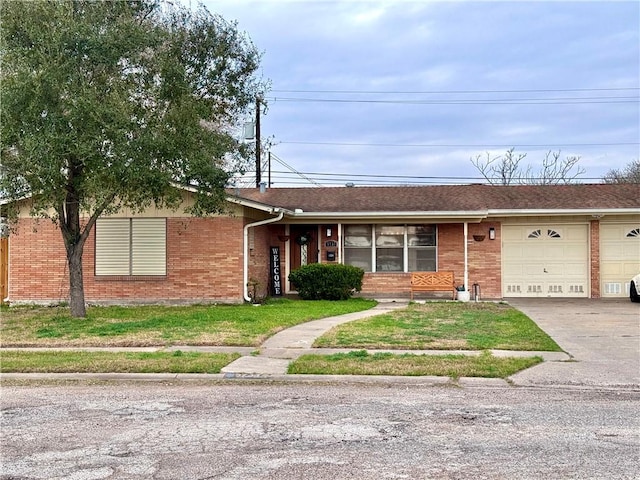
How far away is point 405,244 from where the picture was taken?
20.3m

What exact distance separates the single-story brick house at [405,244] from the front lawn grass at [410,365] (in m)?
9.00

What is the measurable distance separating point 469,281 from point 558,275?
2.91 metres

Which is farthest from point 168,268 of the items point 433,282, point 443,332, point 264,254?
point 443,332

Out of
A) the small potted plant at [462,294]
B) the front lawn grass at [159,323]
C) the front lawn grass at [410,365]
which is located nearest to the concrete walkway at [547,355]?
the front lawn grass at [410,365]

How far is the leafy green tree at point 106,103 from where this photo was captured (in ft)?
37.8

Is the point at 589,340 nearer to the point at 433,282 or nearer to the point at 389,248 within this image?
the point at 433,282

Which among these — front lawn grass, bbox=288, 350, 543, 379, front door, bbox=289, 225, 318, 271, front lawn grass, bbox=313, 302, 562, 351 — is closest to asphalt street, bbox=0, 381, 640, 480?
front lawn grass, bbox=288, 350, 543, 379

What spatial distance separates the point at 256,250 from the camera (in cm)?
1884

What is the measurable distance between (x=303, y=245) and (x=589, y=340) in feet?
36.1

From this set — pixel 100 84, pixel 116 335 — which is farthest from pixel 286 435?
pixel 100 84

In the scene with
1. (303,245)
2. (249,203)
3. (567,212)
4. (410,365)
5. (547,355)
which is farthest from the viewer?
(303,245)

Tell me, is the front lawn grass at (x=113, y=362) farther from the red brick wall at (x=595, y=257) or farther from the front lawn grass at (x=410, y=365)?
the red brick wall at (x=595, y=257)

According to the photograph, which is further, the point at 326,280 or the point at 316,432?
the point at 326,280

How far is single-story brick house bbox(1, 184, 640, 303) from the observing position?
58.4ft
